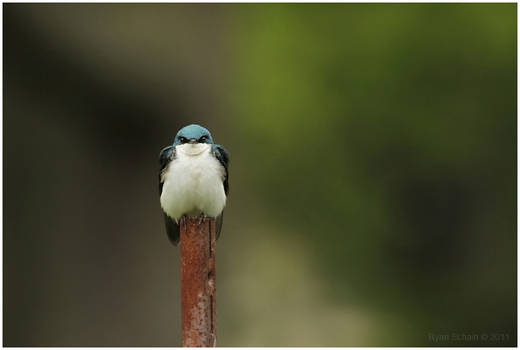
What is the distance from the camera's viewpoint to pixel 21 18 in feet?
24.8

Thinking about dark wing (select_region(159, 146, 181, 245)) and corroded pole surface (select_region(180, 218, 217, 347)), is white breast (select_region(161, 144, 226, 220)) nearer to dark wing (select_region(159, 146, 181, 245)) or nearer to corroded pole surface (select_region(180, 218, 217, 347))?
dark wing (select_region(159, 146, 181, 245))

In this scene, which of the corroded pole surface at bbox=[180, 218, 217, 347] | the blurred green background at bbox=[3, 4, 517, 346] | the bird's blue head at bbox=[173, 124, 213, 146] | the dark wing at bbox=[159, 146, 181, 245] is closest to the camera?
the corroded pole surface at bbox=[180, 218, 217, 347]

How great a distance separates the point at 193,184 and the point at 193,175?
0.20ft

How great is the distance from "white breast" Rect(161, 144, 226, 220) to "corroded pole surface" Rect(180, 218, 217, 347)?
149 centimetres

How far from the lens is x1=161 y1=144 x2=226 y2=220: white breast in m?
4.63

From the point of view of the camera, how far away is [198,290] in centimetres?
292

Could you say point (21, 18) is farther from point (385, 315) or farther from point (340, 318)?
point (385, 315)

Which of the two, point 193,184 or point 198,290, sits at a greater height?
point 193,184

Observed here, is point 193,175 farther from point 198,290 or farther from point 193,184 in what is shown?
point 198,290

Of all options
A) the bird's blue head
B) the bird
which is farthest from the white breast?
the bird's blue head

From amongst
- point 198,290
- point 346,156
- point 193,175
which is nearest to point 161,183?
point 193,175

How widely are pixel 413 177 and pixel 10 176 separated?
531 centimetres

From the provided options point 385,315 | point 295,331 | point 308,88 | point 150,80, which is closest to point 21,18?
point 150,80

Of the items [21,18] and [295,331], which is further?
[295,331]
